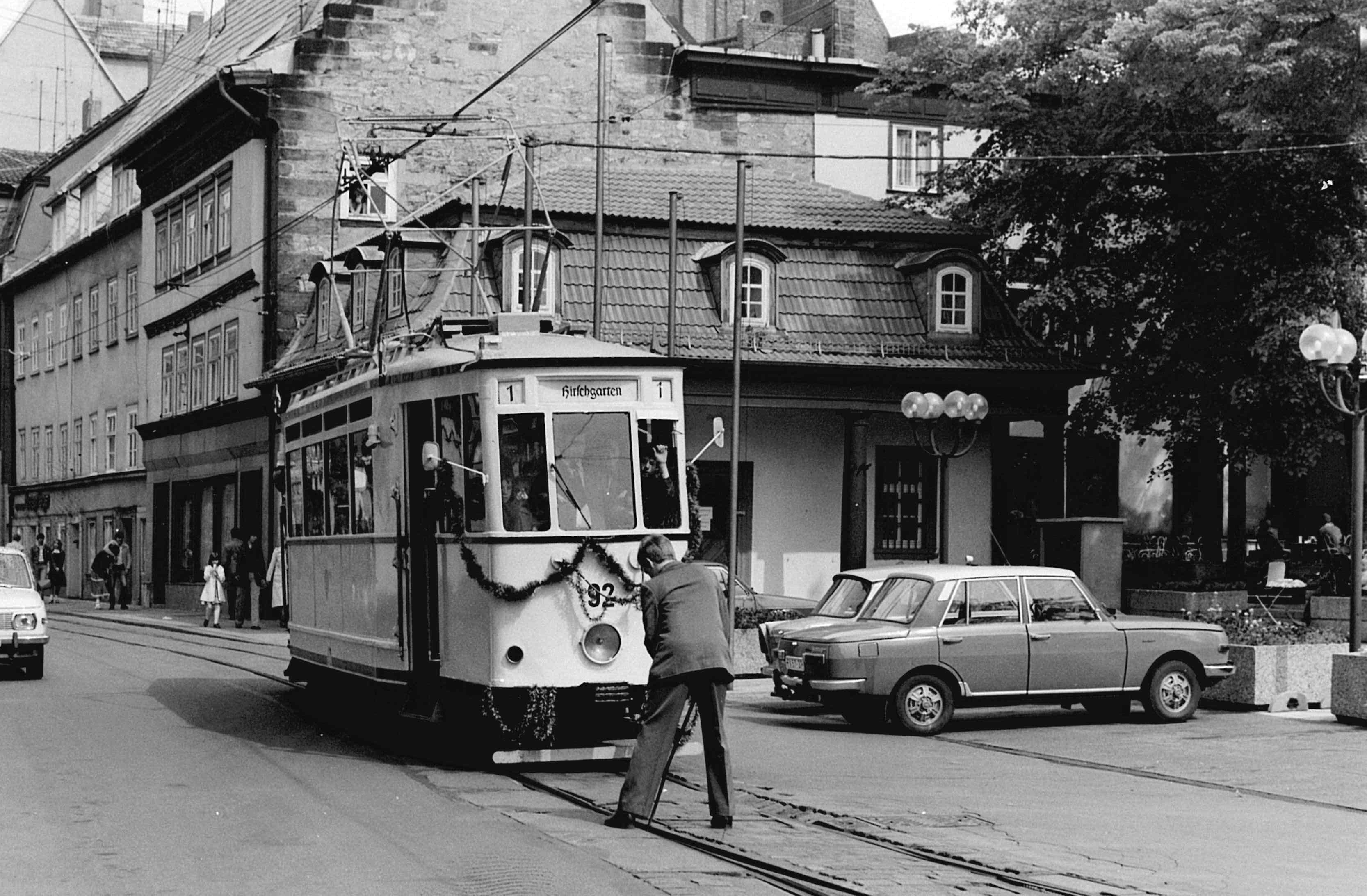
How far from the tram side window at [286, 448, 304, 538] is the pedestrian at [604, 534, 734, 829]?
808 centimetres

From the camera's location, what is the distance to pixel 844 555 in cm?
3300

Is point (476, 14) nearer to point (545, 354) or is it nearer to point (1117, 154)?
point (1117, 154)

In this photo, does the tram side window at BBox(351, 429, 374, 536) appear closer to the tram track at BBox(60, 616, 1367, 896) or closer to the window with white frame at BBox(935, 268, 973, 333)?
the tram track at BBox(60, 616, 1367, 896)

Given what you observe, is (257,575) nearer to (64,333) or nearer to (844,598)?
(844,598)

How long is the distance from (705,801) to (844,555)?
2056 cm

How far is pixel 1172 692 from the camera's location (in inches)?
746

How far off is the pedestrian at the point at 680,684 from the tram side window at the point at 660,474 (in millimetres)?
2925

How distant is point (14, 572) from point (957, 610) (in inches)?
458

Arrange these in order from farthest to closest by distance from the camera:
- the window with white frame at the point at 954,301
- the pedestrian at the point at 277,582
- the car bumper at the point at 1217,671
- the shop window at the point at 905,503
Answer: the shop window at the point at 905,503
the pedestrian at the point at 277,582
the window with white frame at the point at 954,301
the car bumper at the point at 1217,671

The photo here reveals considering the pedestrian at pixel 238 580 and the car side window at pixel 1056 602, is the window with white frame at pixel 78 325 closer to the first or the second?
the pedestrian at pixel 238 580

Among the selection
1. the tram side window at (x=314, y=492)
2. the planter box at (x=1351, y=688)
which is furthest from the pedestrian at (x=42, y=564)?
the planter box at (x=1351, y=688)

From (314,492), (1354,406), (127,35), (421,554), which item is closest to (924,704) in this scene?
(421,554)

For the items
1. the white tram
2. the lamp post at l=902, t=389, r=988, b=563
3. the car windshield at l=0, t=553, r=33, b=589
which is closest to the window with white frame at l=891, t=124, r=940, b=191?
the lamp post at l=902, t=389, r=988, b=563

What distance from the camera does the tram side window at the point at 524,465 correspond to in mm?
14336
